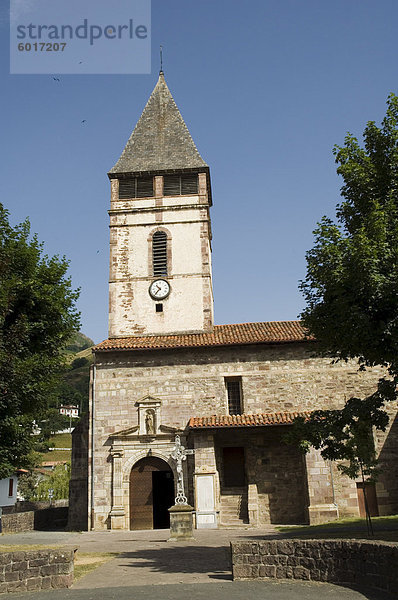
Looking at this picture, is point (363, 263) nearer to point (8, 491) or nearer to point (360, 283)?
point (360, 283)

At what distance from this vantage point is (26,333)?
1569 cm

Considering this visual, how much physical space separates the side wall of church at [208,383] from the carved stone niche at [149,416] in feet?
0.74

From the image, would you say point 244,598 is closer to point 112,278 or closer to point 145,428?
point 145,428

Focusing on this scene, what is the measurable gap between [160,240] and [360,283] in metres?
18.0

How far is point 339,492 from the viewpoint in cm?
2192

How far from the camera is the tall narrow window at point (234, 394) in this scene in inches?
963

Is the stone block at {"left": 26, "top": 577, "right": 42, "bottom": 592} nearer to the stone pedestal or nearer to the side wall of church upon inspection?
the stone pedestal

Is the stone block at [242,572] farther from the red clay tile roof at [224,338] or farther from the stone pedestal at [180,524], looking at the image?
the red clay tile roof at [224,338]

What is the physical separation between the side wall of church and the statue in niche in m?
0.45

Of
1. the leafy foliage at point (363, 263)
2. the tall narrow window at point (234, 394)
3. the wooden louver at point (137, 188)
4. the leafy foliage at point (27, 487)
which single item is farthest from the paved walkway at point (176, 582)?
the leafy foliage at point (27, 487)

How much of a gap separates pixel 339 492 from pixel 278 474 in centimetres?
255

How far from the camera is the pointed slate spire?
97.0 feet

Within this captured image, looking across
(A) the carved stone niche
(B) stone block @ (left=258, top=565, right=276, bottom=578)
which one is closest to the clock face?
(A) the carved stone niche

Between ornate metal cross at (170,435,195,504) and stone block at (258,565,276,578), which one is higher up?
ornate metal cross at (170,435,195,504)
